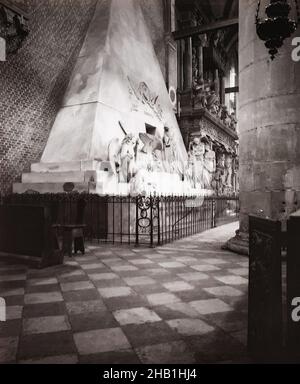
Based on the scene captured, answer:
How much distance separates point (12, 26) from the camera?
29.6 feet

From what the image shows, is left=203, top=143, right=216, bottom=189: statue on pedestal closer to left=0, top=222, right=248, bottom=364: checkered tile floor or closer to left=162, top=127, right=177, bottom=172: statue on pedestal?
left=162, top=127, right=177, bottom=172: statue on pedestal

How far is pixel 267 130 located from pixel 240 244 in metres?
2.16

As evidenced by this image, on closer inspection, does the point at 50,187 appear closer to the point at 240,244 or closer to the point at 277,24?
the point at 240,244

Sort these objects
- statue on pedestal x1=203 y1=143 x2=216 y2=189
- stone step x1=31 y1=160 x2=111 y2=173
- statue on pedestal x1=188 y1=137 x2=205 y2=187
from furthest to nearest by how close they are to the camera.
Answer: statue on pedestal x1=203 y1=143 x2=216 y2=189 < statue on pedestal x1=188 y1=137 x2=205 y2=187 < stone step x1=31 y1=160 x2=111 y2=173

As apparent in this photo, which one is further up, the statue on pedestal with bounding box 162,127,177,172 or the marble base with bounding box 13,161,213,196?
the statue on pedestal with bounding box 162,127,177,172

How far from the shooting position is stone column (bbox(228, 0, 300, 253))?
19.6ft

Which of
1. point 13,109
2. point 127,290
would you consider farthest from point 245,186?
point 13,109

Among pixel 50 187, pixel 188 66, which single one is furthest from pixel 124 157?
pixel 188 66

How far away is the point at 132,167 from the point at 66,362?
26.4ft

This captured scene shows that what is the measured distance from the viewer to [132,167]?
1016 cm

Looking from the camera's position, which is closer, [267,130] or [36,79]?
[267,130]

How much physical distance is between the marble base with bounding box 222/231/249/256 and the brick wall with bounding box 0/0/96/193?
22.5 ft

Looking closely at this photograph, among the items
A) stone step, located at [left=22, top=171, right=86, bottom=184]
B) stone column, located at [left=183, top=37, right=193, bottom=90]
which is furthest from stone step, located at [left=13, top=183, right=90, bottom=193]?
stone column, located at [left=183, top=37, right=193, bottom=90]

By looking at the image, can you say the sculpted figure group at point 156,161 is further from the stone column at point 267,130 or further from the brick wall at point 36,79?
the stone column at point 267,130
